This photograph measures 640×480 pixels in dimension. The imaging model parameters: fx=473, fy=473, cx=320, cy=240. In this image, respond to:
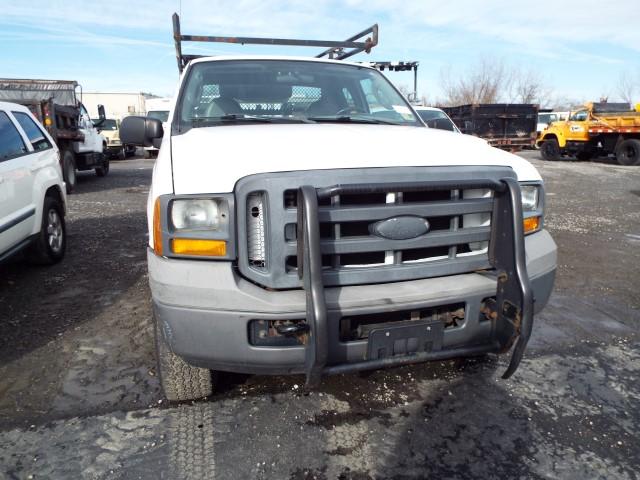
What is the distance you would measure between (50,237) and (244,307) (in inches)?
159

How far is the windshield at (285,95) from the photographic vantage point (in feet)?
10.5

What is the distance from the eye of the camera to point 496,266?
2262 mm

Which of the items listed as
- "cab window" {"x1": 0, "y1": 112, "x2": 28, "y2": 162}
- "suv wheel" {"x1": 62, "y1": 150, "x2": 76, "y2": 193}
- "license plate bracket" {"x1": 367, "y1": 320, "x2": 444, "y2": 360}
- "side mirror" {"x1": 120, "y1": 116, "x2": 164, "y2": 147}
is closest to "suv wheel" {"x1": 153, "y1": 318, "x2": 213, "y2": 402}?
"license plate bracket" {"x1": 367, "y1": 320, "x2": 444, "y2": 360}

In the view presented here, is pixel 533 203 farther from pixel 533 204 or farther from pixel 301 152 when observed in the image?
pixel 301 152

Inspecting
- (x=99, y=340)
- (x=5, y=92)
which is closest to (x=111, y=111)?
(x=5, y=92)

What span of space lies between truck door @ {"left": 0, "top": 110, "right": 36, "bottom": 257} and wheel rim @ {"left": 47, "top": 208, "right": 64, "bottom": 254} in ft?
1.63

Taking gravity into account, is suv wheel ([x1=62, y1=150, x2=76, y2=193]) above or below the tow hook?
above

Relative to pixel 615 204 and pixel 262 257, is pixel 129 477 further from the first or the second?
→ pixel 615 204

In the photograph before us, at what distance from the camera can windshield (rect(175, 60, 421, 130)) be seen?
319cm

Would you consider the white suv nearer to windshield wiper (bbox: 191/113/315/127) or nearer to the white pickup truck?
windshield wiper (bbox: 191/113/315/127)

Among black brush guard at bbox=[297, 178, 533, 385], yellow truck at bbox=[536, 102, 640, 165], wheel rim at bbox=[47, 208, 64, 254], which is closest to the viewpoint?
black brush guard at bbox=[297, 178, 533, 385]

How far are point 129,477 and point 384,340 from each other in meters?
1.25

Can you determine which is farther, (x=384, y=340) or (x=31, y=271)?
(x=31, y=271)

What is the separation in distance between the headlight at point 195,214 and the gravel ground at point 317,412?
3.42 feet
